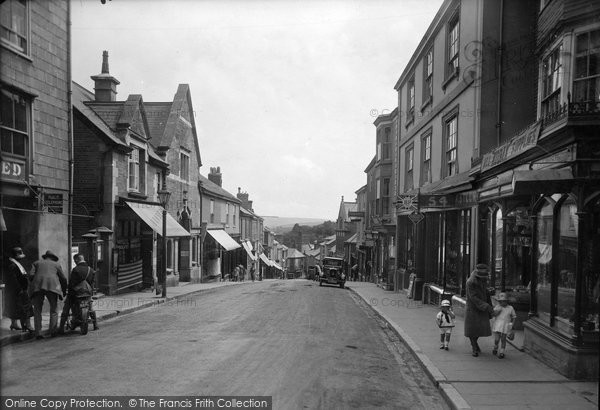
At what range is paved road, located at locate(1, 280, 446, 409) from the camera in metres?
6.42

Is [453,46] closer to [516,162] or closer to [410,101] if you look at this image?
[516,162]

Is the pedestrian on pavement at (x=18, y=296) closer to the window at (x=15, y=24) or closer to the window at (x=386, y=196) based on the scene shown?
the window at (x=15, y=24)

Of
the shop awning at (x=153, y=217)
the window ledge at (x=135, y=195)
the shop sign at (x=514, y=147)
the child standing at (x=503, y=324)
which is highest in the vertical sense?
the shop sign at (x=514, y=147)

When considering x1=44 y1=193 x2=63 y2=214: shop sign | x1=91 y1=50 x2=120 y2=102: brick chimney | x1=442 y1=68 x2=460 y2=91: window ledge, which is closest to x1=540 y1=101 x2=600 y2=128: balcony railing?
x1=442 y1=68 x2=460 y2=91: window ledge

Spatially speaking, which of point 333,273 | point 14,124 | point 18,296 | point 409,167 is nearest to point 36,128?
point 14,124

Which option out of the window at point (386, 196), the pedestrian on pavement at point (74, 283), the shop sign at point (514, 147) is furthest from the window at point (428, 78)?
the window at point (386, 196)

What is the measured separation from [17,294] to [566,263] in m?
10.3

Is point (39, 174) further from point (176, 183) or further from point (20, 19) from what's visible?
point (176, 183)

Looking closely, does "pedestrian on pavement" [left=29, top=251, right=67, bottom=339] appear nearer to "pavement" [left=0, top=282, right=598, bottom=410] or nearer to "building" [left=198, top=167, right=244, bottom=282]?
"pavement" [left=0, top=282, right=598, bottom=410]

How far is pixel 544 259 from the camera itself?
8.99 m

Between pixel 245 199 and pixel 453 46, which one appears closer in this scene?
pixel 453 46

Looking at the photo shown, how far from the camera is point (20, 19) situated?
1182 cm

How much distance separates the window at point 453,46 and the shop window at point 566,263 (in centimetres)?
789

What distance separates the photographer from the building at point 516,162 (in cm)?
742
